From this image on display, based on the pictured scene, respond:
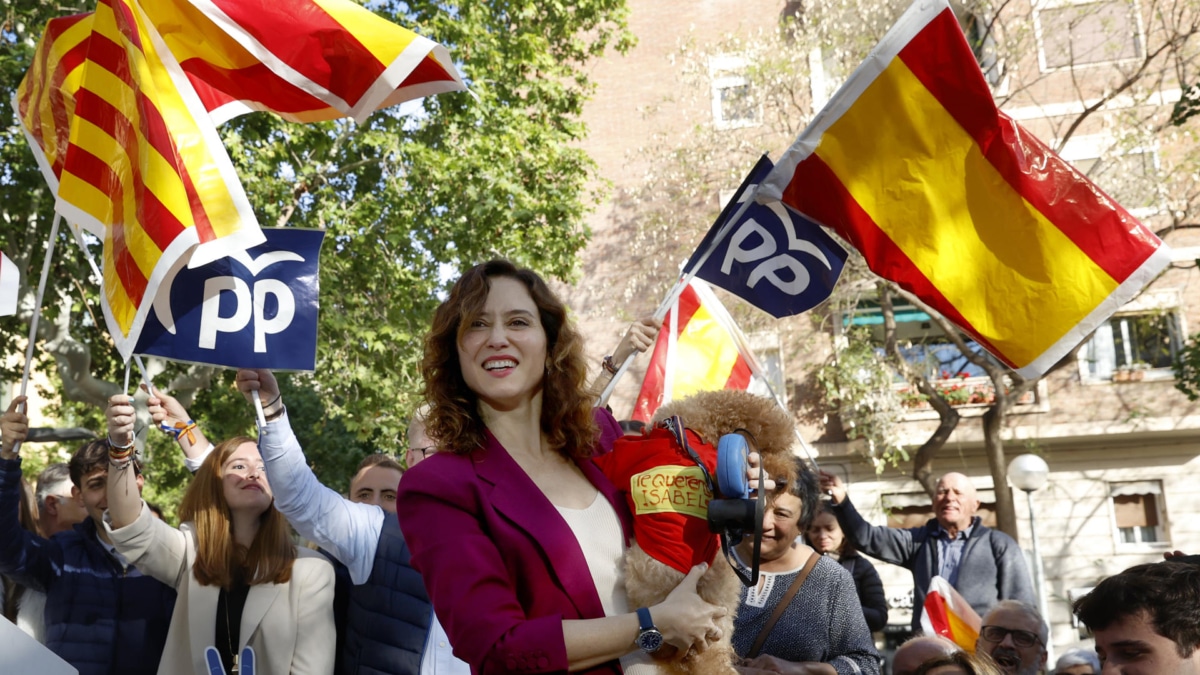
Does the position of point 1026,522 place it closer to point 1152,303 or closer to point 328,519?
point 1152,303

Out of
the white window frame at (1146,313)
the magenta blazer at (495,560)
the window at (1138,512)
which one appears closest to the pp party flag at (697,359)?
the magenta blazer at (495,560)

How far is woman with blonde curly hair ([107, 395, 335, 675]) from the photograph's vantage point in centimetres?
459

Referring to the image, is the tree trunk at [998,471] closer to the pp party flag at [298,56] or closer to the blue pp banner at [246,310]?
the pp party flag at [298,56]

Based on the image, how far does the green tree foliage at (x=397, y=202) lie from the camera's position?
15.0m

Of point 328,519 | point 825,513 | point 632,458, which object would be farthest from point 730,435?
point 825,513

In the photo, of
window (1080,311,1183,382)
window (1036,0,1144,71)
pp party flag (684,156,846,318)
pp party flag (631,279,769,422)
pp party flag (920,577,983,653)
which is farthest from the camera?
window (1080,311,1183,382)

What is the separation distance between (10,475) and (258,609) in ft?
3.66

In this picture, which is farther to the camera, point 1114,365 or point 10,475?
point 1114,365

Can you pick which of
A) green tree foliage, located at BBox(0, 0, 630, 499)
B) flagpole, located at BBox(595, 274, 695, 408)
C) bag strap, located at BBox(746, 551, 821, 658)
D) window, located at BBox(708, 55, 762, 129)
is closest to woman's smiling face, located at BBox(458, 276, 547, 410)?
flagpole, located at BBox(595, 274, 695, 408)

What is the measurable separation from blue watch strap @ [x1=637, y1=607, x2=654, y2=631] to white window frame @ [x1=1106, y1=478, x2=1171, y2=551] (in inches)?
947

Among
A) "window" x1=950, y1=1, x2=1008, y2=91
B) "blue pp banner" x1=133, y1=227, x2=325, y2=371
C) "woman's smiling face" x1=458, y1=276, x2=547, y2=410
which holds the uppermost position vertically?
"window" x1=950, y1=1, x2=1008, y2=91

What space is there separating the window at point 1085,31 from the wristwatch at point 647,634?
60.7ft

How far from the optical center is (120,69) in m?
4.86

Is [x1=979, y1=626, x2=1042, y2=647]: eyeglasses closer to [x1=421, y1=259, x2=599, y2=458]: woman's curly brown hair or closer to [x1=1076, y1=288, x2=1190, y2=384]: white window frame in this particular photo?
[x1=421, y1=259, x2=599, y2=458]: woman's curly brown hair
